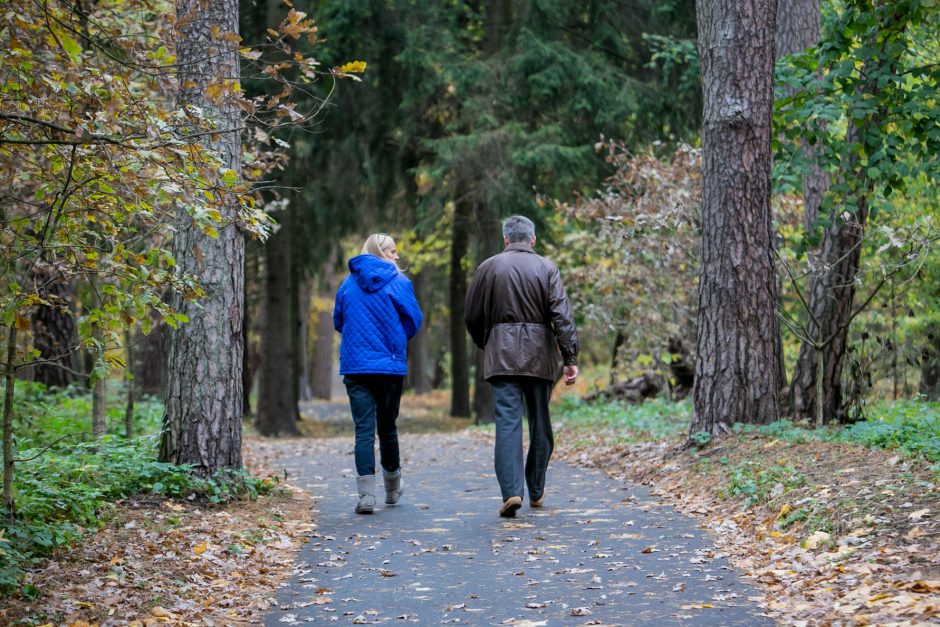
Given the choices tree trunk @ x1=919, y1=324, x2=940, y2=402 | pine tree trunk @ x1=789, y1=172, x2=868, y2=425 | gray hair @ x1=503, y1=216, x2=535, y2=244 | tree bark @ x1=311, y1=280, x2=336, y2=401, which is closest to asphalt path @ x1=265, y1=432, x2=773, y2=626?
pine tree trunk @ x1=789, y1=172, x2=868, y2=425

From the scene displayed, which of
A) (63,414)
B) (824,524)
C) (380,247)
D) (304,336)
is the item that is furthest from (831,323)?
(304,336)

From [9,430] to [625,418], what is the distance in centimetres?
1013

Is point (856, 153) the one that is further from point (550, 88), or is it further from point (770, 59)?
point (550, 88)

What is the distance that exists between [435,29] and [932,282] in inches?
399

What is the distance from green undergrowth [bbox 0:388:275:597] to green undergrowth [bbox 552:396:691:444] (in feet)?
16.6

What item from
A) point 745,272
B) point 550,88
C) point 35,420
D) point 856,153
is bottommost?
point 35,420

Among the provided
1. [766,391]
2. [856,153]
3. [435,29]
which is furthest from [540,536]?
[435,29]

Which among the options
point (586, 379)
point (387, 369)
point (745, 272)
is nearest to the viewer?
point (387, 369)

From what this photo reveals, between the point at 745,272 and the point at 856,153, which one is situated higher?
the point at 856,153

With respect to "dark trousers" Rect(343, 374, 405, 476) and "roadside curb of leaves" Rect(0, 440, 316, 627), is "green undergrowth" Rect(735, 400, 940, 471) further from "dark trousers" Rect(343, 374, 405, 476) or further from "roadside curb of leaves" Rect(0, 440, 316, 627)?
"roadside curb of leaves" Rect(0, 440, 316, 627)

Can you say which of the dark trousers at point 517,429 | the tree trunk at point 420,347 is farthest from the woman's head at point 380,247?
the tree trunk at point 420,347

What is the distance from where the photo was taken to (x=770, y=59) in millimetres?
8984

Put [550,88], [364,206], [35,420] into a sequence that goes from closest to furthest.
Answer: [35,420] → [550,88] → [364,206]

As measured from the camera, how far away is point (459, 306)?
21.4m
